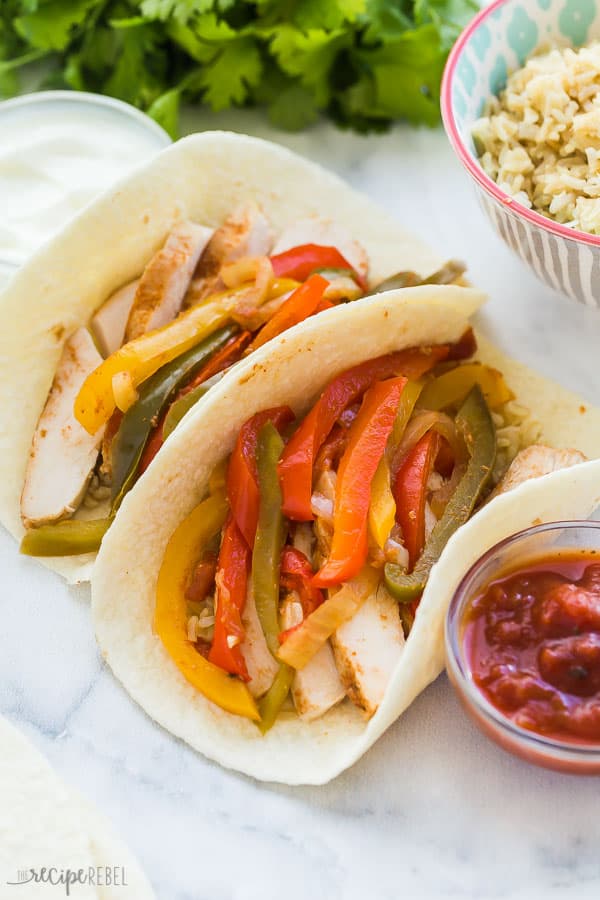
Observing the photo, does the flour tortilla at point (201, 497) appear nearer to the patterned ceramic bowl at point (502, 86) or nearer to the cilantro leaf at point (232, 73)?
the patterned ceramic bowl at point (502, 86)

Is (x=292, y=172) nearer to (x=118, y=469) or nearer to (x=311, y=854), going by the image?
(x=118, y=469)

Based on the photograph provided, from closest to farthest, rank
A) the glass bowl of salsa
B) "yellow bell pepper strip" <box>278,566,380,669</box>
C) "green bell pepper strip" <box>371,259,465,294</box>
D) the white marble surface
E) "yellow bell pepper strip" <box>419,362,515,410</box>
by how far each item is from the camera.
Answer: the glass bowl of salsa, the white marble surface, "yellow bell pepper strip" <box>278,566,380,669</box>, "yellow bell pepper strip" <box>419,362,515,410</box>, "green bell pepper strip" <box>371,259,465,294</box>

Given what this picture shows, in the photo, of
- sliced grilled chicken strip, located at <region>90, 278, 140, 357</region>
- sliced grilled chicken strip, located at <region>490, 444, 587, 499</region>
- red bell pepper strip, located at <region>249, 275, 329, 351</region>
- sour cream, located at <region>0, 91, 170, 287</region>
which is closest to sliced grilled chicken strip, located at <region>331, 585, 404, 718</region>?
sliced grilled chicken strip, located at <region>490, 444, 587, 499</region>

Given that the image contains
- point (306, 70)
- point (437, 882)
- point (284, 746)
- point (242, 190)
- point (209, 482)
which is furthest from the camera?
point (306, 70)

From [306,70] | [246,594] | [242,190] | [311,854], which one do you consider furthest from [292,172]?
[311,854]

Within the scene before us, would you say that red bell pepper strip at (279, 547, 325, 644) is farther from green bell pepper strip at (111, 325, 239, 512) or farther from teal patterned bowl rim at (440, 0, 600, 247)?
teal patterned bowl rim at (440, 0, 600, 247)

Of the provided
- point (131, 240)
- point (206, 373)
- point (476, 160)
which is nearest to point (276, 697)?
point (206, 373)
